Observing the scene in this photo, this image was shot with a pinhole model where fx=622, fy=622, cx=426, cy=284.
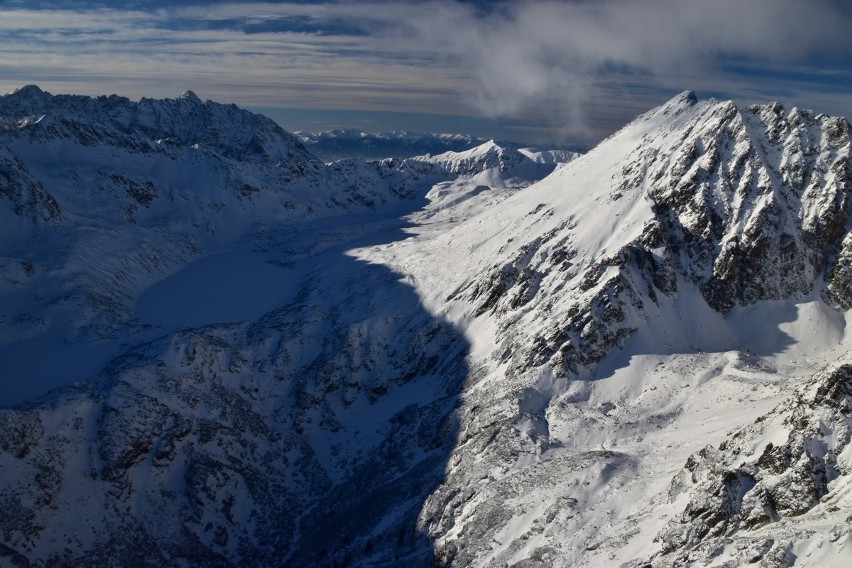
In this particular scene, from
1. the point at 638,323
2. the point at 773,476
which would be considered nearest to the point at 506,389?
the point at 638,323

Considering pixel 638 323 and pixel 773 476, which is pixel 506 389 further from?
pixel 773 476

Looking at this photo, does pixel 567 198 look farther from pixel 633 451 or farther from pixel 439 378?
pixel 633 451

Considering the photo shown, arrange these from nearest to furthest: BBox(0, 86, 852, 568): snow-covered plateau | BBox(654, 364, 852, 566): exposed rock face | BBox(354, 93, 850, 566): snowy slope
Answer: BBox(654, 364, 852, 566): exposed rock face → BBox(0, 86, 852, 568): snow-covered plateau → BBox(354, 93, 850, 566): snowy slope

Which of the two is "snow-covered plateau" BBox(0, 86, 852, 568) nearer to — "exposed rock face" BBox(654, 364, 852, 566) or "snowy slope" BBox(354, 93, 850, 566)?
"exposed rock face" BBox(654, 364, 852, 566)

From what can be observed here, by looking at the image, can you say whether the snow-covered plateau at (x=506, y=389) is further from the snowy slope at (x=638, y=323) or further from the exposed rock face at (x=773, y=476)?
the snowy slope at (x=638, y=323)

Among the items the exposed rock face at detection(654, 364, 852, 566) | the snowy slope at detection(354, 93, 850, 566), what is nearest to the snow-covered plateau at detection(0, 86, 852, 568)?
the exposed rock face at detection(654, 364, 852, 566)

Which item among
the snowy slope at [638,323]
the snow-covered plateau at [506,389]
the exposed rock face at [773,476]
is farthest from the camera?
the snowy slope at [638,323]

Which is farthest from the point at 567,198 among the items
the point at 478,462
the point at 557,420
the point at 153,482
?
the point at 153,482

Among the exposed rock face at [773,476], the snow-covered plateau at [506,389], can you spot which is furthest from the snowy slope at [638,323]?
the exposed rock face at [773,476]
